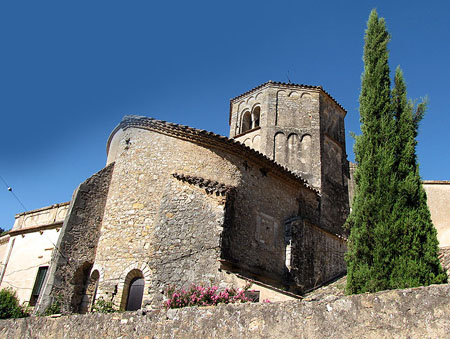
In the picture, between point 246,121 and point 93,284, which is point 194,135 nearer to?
point 93,284

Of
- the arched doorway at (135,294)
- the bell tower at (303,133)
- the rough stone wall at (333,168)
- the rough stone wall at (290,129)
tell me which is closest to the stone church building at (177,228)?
the arched doorway at (135,294)

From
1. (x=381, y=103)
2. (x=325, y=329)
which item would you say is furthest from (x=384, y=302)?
(x=381, y=103)

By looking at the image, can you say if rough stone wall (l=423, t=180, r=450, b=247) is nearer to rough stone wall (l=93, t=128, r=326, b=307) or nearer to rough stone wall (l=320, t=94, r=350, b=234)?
rough stone wall (l=320, t=94, r=350, b=234)

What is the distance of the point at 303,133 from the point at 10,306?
14.4 m

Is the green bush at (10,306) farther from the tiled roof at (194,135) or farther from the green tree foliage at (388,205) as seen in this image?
the green tree foliage at (388,205)

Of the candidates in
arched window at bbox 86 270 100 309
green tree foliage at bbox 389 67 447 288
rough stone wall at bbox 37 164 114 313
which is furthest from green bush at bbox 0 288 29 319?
green tree foliage at bbox 389 67 447 288

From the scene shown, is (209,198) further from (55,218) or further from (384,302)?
(384,302)

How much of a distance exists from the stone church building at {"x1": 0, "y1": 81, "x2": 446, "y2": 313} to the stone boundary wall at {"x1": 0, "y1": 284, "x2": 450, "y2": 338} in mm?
4779

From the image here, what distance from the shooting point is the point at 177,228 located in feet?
38.9

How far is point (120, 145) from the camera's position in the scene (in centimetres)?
1409

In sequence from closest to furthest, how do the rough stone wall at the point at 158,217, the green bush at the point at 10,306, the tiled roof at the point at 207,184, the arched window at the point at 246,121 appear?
the rough stone wall at the point at 158,217, the tiled roof at the point at 207,184, the green bush at the point at 10,306, the arched window at the point at 246,121

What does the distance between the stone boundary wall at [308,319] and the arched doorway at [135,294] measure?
5.39 meters

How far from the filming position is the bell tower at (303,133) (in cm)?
1891

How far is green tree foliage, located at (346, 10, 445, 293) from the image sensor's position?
21.7 ft
